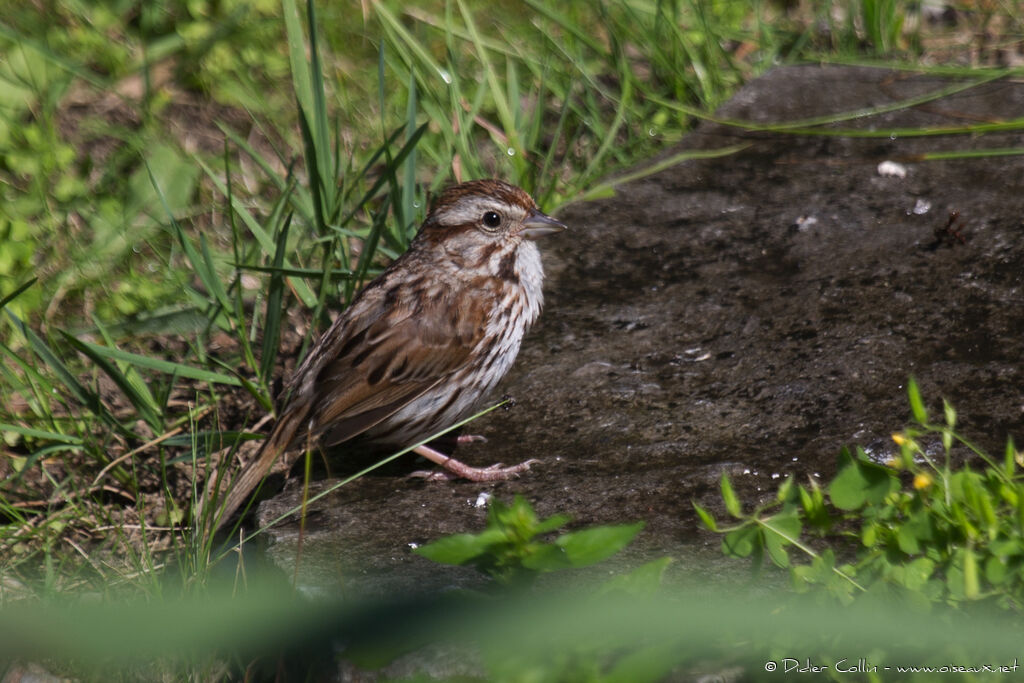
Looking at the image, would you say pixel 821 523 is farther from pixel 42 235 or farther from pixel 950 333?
pixel 42 235

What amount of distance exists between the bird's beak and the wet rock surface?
254 mm

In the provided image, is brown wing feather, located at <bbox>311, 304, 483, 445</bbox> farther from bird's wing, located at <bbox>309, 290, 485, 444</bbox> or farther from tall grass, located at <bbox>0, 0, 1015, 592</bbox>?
tall grass, located at <bbox>0, 0, 1015, 592</bbox>

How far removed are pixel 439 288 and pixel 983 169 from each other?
187 cm

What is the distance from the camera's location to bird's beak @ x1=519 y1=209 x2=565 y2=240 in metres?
3.41

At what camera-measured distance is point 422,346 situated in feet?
10.5

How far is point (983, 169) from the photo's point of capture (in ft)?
12.2

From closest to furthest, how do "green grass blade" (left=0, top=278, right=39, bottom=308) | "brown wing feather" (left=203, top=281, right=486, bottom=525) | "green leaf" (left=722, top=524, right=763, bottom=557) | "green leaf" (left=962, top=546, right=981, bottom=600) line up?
"green leaf" (left=962, top=546, right=981, bottom=600), "green leaf" (left=722, top=524, right=763, bottom=557), "green grass blade" (left=0, top=278, right=39, bottom=308), "brown wing feather" (left=203, top=281, right=486, bottom=525)

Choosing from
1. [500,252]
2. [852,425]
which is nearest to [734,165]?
[500,252]

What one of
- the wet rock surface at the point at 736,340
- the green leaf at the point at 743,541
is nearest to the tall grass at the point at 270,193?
the wet rock surface at the point at 736,340

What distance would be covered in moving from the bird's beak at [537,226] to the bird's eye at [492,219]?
3.1 inches

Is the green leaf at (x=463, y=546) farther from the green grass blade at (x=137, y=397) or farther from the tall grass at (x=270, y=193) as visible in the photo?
the green grass blade at (x=137, y=397)

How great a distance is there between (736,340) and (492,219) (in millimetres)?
813

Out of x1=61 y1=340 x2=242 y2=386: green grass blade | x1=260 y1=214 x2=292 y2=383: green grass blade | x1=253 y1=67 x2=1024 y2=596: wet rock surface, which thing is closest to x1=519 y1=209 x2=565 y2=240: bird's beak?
x1=253 y1=67 x2=1024 y2=596: wet rock surface

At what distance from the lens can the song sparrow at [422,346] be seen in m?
3.12
